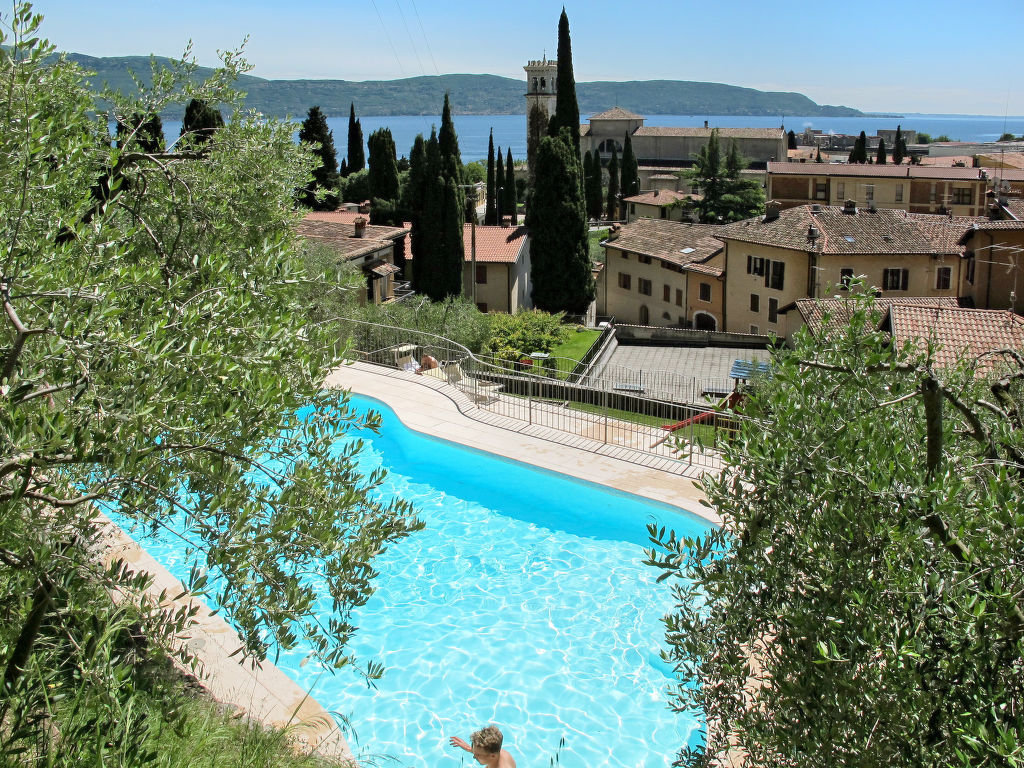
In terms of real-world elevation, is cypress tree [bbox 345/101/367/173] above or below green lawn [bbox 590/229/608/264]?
above

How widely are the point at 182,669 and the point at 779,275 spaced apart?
122ft

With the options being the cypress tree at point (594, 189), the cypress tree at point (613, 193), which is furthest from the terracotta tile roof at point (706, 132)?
the cypress tree at point (594, 189)

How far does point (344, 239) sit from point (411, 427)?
20.5 meters

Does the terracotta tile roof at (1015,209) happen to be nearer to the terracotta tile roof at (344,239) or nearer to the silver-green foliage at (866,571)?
the terracotta tile roof at (344,239)

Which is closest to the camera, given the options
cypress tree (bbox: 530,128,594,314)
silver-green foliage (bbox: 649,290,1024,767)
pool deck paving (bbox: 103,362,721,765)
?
silver-green foliage (bbox: 649,290,1024,767)

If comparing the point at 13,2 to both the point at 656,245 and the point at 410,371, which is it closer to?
the point at 410,371

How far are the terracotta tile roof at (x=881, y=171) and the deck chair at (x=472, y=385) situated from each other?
165ft

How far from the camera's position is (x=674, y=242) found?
5031 centimetres

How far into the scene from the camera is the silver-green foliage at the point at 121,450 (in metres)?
4.25

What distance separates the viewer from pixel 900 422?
17.6 feet

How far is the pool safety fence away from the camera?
18312 millimetres

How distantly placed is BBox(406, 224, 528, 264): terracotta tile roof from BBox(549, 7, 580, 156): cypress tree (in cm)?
559

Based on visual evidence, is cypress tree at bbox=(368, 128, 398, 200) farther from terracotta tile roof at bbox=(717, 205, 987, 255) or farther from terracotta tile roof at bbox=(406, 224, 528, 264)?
terracotta tile roof at bbox=(717, 205, 987, 255)

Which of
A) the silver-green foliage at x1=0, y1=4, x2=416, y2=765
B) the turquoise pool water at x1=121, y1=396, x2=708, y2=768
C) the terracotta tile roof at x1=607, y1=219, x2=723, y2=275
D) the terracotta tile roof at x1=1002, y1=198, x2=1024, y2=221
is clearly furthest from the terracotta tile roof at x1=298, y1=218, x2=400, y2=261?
the silver-green foliage at x1=0, y1=4, x2=416, y2=765
